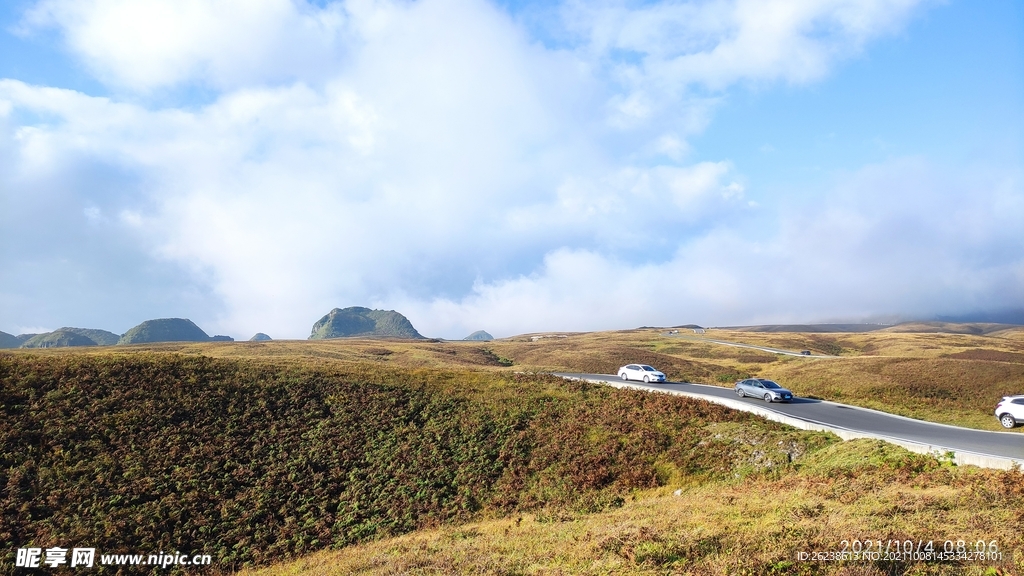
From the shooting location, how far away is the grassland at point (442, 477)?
41.2 ft

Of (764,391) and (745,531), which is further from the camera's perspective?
(764,391)

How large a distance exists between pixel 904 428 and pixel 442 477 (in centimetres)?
2588

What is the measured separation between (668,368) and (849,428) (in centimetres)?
4602

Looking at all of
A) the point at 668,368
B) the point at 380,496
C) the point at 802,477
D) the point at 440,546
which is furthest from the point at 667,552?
the point at 668,368

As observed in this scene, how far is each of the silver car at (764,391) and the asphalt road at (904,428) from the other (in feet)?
2.11

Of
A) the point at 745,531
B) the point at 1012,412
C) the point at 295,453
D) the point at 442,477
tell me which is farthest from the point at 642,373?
the point at 745,531

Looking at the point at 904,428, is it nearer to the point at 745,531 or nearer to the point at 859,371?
the point at 745,531

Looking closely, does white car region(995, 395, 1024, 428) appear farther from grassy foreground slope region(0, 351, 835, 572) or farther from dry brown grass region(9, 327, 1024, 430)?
grassy foreground slope region(0, 351, 835, 572)

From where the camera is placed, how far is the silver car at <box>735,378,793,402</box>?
36.1m

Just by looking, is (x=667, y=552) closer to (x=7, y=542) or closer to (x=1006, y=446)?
(x=1006, y=446)

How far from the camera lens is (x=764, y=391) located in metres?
36.8

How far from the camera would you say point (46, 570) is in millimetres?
16516

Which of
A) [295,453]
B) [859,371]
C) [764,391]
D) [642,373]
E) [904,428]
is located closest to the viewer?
[295,453]

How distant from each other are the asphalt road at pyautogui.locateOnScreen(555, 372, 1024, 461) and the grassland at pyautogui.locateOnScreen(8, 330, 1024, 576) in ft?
11.0
